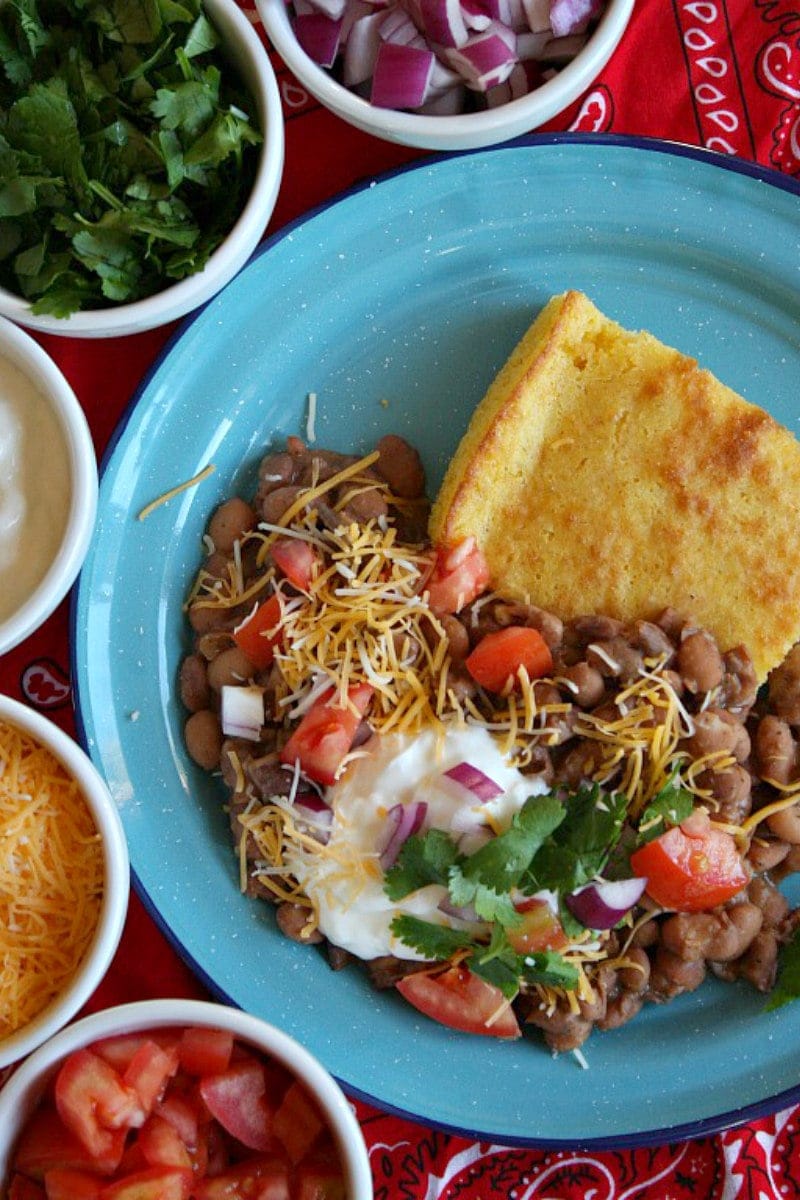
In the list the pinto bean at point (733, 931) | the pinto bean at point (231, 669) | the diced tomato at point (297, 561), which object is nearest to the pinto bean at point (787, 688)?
the pinto bean at point (733, 931)

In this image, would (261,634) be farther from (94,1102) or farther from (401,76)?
(401,76)

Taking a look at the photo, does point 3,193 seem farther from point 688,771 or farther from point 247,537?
point 688,771

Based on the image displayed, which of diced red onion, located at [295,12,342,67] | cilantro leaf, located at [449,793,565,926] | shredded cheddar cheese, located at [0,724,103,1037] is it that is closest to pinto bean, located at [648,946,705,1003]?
cilantro leaf, located at [449,793,565,926]

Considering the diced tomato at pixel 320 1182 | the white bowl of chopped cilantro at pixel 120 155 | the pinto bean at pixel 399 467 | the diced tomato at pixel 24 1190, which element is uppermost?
the white bowl of chopped cilantro at pixel 120 155

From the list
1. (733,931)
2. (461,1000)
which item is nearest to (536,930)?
(461,1000)

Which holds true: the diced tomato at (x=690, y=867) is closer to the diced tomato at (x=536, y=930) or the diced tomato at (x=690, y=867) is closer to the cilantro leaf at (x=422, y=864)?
the diced tomato at (x=536, y=930)

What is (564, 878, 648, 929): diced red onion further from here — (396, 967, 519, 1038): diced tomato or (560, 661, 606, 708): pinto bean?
(560, 661, 606, 708): pinto bean
